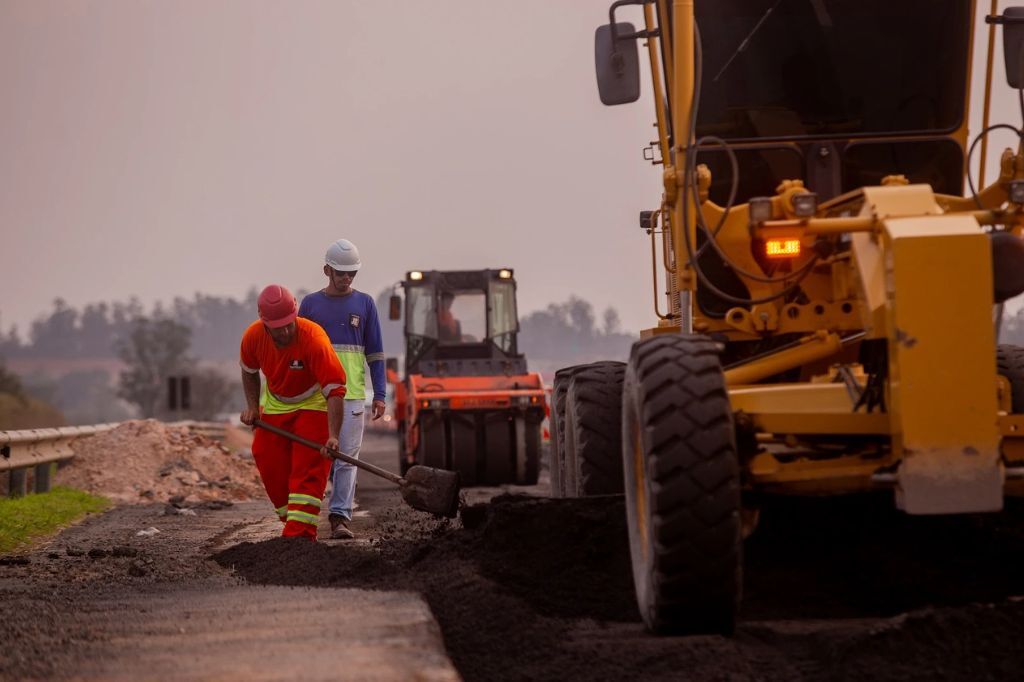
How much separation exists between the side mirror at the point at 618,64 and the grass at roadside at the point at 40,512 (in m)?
5.56

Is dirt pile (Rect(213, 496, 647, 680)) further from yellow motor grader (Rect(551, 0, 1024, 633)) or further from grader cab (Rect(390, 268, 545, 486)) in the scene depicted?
grader cab (Rect(390, 268, 545, 486))

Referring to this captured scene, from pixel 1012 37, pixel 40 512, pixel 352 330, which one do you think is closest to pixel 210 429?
pixel 40 512

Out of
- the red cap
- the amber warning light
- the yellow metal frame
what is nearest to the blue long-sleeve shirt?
the red cap

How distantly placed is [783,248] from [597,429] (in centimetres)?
234

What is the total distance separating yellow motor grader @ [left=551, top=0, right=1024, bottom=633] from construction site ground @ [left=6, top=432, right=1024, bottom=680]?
48 cm

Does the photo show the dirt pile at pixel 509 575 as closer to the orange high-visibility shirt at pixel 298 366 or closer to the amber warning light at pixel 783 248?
the orange high-visibility shirt at pixel 298 366

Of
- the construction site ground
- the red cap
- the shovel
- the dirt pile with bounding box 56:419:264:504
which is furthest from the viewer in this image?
the dirt pile with bounding box 56:419:264:504

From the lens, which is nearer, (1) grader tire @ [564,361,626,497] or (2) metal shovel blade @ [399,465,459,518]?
(1) grader tire @ [564,361,626,497]

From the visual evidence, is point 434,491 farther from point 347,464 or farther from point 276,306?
point 276,306

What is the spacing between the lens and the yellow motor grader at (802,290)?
594 cm

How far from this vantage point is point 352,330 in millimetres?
11633

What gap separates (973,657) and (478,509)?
399 cm

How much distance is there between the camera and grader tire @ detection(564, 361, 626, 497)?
9.30 m

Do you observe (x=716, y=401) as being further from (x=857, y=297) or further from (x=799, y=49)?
(x=799, y=49)
